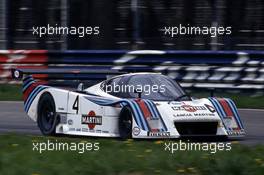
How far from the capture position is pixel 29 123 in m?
15.3

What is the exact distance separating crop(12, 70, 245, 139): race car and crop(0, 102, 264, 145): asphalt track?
0.40 metres

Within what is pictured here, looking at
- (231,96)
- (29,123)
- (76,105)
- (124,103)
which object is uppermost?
(124,103)

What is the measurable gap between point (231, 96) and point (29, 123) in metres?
4.78

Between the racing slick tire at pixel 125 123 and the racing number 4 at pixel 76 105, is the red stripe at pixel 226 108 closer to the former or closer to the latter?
the racing slick tire at pixel 125 123

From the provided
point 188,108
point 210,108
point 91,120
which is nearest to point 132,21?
point 91,120

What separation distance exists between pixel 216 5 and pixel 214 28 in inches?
19.4

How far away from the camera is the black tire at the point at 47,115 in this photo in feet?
44.7

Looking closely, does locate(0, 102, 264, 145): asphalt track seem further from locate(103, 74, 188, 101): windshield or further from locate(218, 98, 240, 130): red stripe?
locate(103, 74, 188, 101): windshield

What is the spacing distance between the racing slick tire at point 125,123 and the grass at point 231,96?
526cm

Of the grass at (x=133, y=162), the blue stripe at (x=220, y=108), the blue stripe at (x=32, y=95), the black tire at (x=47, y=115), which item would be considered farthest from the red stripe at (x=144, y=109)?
the blue stripe at (x=32, y=95)

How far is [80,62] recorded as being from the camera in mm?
20125

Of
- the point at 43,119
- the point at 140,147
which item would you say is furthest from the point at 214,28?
the point at 140,147

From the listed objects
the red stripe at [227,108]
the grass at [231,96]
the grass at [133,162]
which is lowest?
the grass at [231,96]

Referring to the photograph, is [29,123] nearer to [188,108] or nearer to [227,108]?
[188,108]
